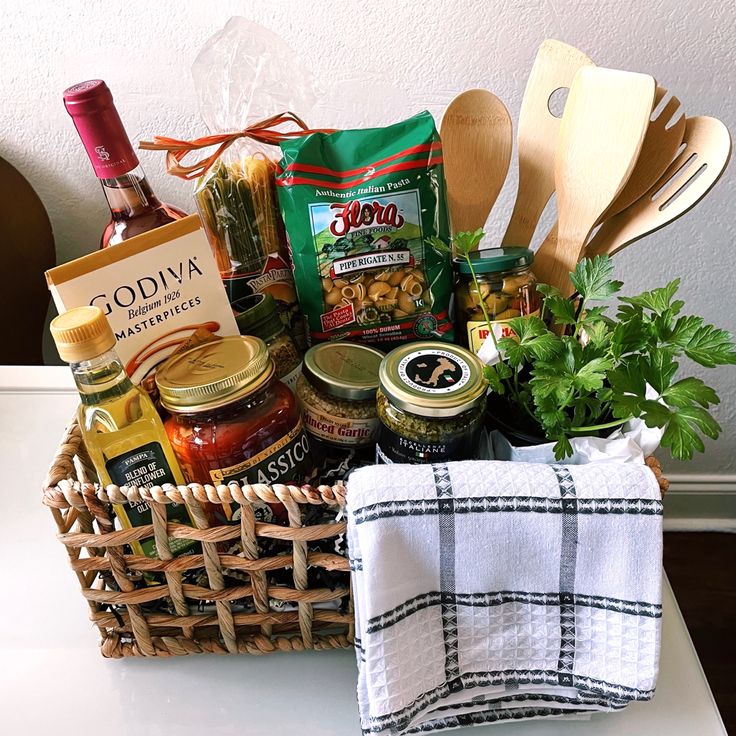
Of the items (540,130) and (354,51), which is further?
(354,51)

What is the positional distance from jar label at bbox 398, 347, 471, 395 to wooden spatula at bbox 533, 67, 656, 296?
0.67 ft

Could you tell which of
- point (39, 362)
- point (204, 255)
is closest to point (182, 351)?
point (204, 255)

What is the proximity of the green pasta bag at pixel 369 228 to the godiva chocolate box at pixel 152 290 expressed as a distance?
110mm

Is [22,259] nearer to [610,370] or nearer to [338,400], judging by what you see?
[338,400]

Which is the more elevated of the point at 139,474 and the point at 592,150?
the point at 592,150

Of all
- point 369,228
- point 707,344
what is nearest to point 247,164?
point 369,228

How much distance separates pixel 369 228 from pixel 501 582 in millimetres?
368

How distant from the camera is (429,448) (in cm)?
56

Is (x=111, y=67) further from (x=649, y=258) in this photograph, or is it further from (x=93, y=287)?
(x=649, y=258)

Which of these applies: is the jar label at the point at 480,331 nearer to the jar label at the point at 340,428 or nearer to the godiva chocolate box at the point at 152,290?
the jar label at the point at 340,428

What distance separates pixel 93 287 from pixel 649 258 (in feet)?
2.86

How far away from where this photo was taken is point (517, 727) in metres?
0.56

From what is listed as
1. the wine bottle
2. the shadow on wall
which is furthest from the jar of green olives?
the shadow on wall

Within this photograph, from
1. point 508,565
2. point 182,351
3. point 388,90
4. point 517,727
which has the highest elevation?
point 388,90
